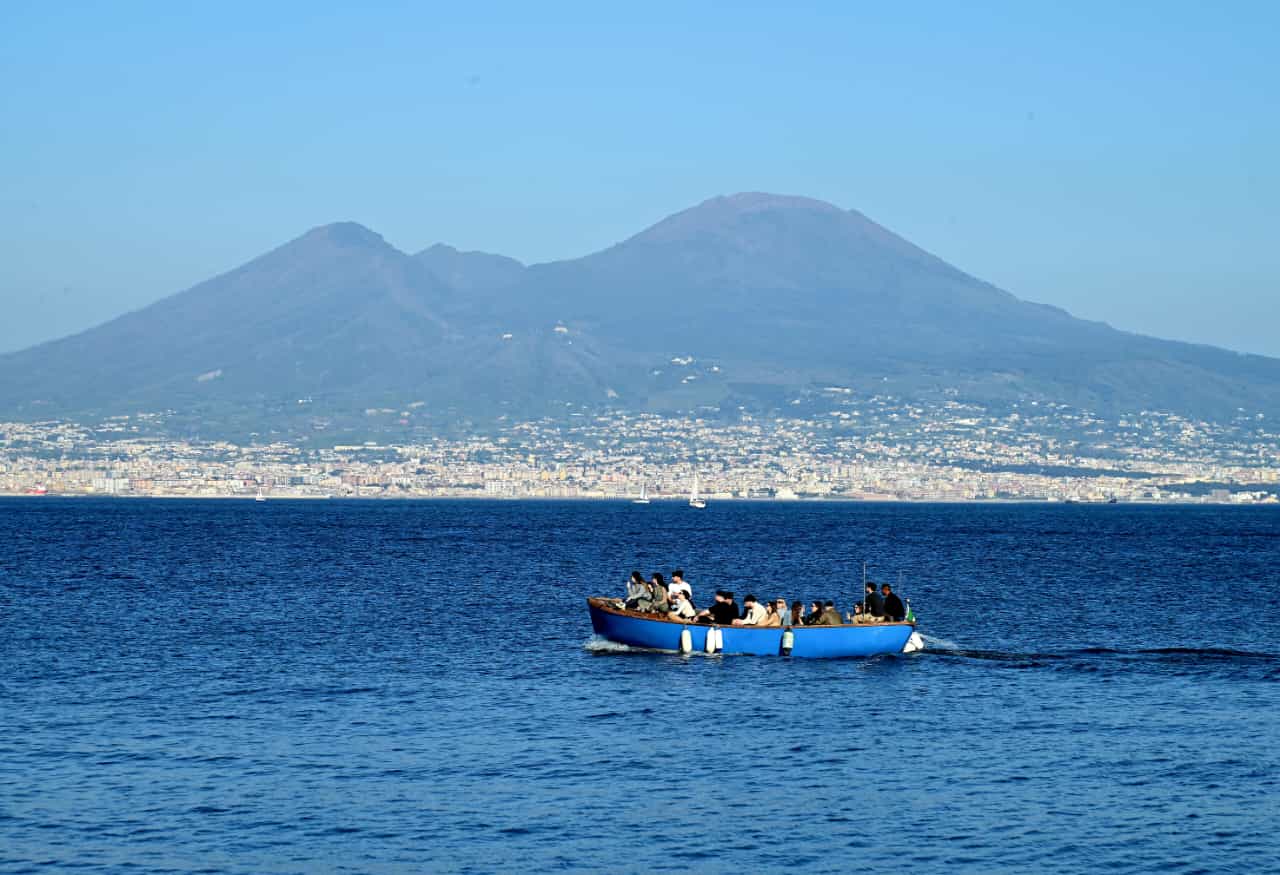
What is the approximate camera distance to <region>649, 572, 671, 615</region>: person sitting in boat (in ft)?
189

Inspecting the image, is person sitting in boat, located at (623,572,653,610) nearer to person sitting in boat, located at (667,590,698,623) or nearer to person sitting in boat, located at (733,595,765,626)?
person sitting in boat, located at (667,590,698,623)

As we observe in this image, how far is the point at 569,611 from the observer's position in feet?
244

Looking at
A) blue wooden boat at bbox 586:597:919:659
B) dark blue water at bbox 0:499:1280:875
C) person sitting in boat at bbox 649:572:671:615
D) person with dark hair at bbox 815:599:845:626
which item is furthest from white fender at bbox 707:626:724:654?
person with dark hair at bbox 815:599:845:626

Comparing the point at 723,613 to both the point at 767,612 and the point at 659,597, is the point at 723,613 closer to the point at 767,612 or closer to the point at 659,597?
the point at 767,612

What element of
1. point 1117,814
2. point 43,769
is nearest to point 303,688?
point 43,769

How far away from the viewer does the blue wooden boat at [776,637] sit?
2190 inches

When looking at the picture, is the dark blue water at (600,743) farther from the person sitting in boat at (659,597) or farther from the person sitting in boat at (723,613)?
the person sitting in boat at (659,597)

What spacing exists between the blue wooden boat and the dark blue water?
71 centimetres

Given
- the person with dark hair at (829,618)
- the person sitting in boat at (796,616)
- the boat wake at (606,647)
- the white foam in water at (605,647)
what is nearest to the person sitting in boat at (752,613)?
the person sitting in boat at (796,616)

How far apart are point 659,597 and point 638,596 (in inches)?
31.8

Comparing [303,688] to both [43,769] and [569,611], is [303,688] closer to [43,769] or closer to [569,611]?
[43,769]

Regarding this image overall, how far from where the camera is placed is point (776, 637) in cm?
5588

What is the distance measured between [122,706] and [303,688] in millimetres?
5418

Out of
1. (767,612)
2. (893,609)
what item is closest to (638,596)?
(767,612)
